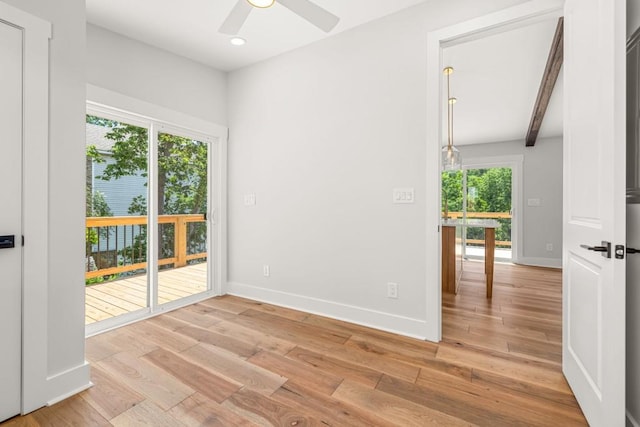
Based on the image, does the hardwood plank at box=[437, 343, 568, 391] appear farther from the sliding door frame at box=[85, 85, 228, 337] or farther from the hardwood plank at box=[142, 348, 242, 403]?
the sliding door frame at box=[85, 85, 228, 337]

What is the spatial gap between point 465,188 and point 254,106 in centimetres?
531

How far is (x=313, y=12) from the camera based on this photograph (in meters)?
1.76

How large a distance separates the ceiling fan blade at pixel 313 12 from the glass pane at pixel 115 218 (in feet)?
6.50

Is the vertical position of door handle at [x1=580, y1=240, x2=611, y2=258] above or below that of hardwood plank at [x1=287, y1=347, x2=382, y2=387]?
above

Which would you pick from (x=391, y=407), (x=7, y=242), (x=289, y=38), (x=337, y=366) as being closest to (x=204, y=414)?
(x=337, y=366)

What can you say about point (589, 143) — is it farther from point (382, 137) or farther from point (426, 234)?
point (382, 137)

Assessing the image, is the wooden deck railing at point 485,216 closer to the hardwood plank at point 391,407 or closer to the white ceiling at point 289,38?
the white ceiling at point 289,38

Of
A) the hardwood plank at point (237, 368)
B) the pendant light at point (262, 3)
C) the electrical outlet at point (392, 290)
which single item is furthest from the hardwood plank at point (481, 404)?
the pendant light at point (262, 3)

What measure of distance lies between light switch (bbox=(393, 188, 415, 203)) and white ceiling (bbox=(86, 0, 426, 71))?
149 cm

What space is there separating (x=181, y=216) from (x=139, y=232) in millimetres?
456

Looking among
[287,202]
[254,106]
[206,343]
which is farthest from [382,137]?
[206,343]

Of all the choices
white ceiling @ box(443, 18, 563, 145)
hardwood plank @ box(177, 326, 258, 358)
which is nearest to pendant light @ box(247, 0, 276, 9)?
white ceiling @ box(443, 18, 563, 145)

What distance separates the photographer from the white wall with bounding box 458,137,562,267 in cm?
557

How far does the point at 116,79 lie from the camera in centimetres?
259
